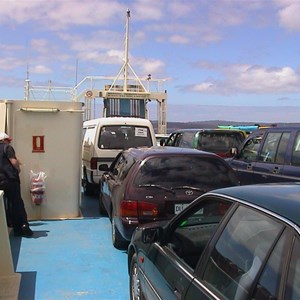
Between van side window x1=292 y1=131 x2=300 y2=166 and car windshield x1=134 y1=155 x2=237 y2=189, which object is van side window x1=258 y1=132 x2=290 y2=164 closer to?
van side window x1=292 y1=131 x2=300 y2=166

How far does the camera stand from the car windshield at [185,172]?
5.90 m

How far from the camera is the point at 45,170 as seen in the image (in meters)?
8.45

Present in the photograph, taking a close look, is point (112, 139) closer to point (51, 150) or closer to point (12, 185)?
point (51, 150)

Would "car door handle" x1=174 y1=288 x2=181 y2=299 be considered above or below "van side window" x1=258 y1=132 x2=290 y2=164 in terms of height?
below

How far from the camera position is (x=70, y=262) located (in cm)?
598

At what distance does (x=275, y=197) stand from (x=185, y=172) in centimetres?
355

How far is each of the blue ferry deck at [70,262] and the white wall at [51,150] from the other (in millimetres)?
344

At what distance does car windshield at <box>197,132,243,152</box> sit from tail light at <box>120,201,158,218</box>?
19.2 ft

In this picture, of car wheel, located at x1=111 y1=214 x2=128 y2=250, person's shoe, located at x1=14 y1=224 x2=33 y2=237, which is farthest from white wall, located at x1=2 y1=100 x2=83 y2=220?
car wheel, located at x1=111 y1=214 x2=128 y2=250

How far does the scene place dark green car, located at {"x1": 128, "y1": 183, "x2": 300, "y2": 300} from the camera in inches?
82.5

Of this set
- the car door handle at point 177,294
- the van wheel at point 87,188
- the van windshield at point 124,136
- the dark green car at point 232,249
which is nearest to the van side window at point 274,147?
the van windshield at point 124,136

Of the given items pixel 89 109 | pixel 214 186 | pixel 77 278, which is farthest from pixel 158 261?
pixel 89 109

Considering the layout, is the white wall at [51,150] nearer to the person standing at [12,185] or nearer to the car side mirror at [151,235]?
the person standing at [12,185]

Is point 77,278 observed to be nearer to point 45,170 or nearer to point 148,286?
point 148,286
